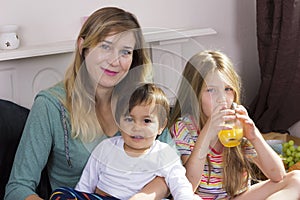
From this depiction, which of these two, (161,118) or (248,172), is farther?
(248,172)

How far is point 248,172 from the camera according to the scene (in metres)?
1.93

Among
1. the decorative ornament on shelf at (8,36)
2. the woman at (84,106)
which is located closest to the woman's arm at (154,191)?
the woman at (84,106)

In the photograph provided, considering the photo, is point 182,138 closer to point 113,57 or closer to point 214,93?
point 214,93

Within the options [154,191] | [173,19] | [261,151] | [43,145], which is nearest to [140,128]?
[154,191]

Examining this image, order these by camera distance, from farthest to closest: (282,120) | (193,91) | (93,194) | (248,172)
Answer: (282,120) → (248,172) → (193,91) → (93,194)

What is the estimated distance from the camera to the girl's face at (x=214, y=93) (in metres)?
1.74

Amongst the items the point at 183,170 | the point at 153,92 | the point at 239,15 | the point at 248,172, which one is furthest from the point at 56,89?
the point at 239,15

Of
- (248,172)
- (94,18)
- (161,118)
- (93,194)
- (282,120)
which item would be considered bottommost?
(282,120)

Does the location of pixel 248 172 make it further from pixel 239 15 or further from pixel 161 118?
pixel 239 15

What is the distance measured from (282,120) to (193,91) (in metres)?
1.12

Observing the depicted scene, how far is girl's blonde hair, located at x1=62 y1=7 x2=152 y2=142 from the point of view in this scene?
167 centimetres

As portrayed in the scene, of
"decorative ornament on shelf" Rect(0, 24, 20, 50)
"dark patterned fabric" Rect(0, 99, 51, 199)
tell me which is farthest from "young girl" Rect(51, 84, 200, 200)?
"decorative ornament on shelf" Rect(0, 24, 20, 50)

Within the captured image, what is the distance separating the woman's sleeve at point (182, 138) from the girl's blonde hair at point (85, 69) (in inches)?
9.4

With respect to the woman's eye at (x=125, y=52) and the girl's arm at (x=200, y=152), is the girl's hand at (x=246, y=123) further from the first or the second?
the woman's eye at (x=125, y=52)
